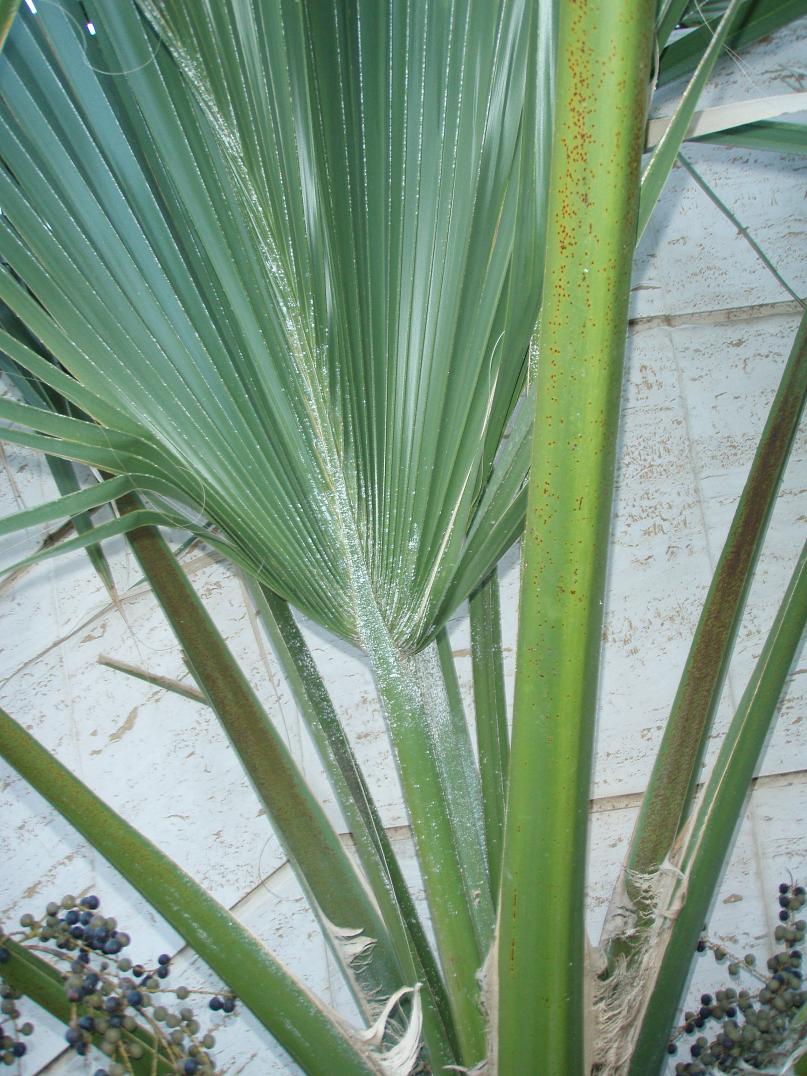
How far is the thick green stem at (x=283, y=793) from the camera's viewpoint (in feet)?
2.52

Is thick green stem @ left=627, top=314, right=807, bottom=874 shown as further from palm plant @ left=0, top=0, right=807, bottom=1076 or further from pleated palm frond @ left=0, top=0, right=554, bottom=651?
pleated palm frond @ left=0, top=0, right=554, bottom=651

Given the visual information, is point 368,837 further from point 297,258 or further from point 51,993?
point 297,258

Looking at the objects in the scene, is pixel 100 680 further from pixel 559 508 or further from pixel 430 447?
pixel 559 508

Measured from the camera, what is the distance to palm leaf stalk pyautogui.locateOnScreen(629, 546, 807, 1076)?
770 mm

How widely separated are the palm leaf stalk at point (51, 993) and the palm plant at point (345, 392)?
0.33ft

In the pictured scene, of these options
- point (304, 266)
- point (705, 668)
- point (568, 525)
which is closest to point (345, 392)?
point (304, 266)

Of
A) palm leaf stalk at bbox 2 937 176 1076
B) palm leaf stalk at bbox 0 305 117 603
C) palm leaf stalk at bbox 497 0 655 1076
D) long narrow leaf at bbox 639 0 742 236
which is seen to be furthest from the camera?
palm leaf stalk at bbox 0 305 117 603

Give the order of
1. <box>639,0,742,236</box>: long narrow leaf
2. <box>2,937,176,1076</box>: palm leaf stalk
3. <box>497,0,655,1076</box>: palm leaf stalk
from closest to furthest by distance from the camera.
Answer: <box>497,0,655,1076</box>: palm leaf stalk, <box>639,0,742,236</box>: long narrow leaf, <box>2,937,176,1076</box>: palm leaf stalk

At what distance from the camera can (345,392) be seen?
73 cm

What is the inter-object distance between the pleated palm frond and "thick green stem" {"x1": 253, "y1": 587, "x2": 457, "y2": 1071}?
16 centimetres

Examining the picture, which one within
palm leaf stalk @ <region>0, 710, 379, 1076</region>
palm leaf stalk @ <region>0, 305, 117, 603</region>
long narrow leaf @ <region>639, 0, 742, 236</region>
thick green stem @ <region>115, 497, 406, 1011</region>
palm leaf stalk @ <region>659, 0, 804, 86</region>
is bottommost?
palm leaf stalk @ <region>0, 710, 379, 1076</region>

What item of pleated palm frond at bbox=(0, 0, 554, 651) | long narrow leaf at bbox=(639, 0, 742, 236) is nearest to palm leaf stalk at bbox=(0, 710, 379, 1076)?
pleated palm frond at bbox=(0, 0, 554, 651)

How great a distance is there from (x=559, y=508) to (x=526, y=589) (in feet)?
0.16

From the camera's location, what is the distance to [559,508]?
521mm
